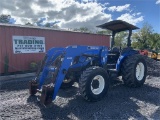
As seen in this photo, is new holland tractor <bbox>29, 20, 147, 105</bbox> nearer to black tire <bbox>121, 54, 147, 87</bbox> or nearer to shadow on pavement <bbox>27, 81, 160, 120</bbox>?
black tire <bbox>121, 54, 147, 87</bbox>

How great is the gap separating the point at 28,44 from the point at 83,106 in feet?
24.8

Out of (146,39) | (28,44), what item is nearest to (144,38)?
(146,39)

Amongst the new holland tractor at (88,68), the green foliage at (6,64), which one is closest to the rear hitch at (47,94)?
the new holland tractor at (88,68)

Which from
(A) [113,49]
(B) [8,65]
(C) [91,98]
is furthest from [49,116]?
(B) [8,65]

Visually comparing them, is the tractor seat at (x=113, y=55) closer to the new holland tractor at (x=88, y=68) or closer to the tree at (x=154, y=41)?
the new holland tractor at (x=88, y=68)

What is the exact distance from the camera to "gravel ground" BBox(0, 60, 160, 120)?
4477 mm

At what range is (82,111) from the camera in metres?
4.71

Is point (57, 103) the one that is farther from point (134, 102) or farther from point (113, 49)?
point (113, 49)

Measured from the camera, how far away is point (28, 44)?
11562 mm

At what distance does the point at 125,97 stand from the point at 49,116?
2.55 metres

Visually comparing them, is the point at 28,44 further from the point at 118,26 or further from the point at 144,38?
the point at 144,38

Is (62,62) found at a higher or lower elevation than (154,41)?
lower

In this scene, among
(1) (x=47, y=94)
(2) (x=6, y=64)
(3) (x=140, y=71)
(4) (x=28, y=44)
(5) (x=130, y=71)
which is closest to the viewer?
(1) (x=47, y=94)

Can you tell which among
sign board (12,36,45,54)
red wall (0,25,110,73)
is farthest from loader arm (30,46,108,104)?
sign board (12,36,45,54)
